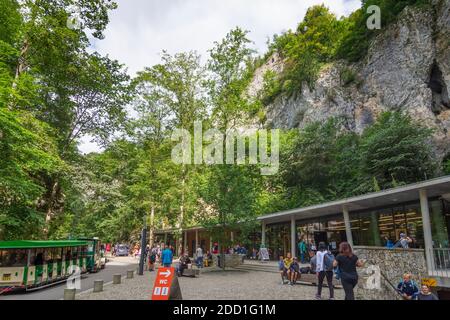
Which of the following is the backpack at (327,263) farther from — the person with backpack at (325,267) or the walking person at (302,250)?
the walking person at (302,250)

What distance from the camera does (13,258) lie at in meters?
12.6

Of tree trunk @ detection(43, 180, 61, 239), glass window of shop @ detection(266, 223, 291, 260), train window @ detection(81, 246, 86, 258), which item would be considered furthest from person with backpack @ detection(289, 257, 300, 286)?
tree trunk @ detection(43, 180, 61, 239)

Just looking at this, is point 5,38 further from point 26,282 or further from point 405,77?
point 405,77

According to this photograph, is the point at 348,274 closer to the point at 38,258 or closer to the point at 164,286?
the point at 164,286

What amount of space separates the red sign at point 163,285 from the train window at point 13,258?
8371mm

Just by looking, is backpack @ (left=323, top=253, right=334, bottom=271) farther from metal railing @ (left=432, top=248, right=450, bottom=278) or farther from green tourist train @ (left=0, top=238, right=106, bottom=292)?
green tourist train @ (left=0, top=238, right=106, bottom=292)

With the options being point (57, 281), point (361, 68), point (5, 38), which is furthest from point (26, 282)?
point (361, 68)

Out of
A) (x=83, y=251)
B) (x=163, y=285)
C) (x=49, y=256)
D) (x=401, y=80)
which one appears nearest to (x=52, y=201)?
(x=83, y=251)

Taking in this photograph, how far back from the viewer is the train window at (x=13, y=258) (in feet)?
40.8

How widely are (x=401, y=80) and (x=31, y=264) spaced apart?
3272 centimetres

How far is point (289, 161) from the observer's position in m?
31.0

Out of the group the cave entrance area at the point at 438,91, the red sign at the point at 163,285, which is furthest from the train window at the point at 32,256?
the cave entrance area at the point at 438,91

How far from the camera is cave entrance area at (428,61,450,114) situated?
2555cm

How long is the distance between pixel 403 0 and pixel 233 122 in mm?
24783
